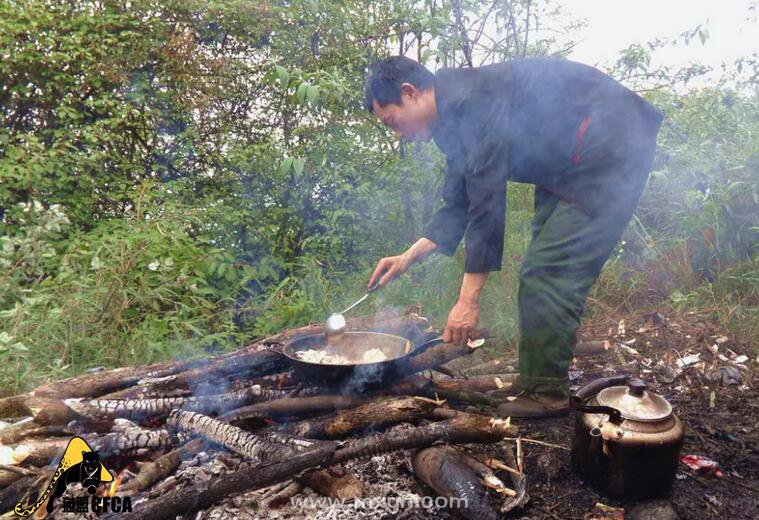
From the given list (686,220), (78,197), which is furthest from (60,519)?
(686,220)

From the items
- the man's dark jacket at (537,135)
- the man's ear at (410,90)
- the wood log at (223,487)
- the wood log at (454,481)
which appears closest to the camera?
the wood log at (223,487)

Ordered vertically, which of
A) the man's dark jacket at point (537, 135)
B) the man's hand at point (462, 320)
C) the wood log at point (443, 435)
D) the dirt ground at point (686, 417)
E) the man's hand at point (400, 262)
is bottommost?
the dirt ground at point (686, 417)

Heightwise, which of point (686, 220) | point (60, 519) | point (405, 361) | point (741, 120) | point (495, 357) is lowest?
point (495, 357)

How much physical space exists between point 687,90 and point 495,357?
204 inches

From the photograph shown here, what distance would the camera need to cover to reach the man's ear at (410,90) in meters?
3.14

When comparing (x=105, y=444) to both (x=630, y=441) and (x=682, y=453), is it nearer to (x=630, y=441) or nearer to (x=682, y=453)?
(x=630, y=441)

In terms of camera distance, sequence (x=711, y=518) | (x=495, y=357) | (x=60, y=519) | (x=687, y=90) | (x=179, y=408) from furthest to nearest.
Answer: (x=687, y=90) → (x=495, y=357) → (x=179, y=408) → (x=711, y=518) → (x=60, y=519)

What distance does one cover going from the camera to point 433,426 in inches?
103

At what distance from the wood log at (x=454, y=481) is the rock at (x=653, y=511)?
0.73 m

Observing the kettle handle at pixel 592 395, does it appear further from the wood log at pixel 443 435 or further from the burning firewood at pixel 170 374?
the burning firewood at pixel 170 374

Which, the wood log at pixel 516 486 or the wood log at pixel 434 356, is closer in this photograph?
the wood log at pixel 516 486

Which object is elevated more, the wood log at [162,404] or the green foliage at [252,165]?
the green foliage at [252,165]

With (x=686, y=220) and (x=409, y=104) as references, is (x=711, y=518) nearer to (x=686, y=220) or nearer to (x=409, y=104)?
(x=409, y=104)

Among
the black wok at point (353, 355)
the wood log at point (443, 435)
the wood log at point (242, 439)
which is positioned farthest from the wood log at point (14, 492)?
the wood log at point (443, 435)
